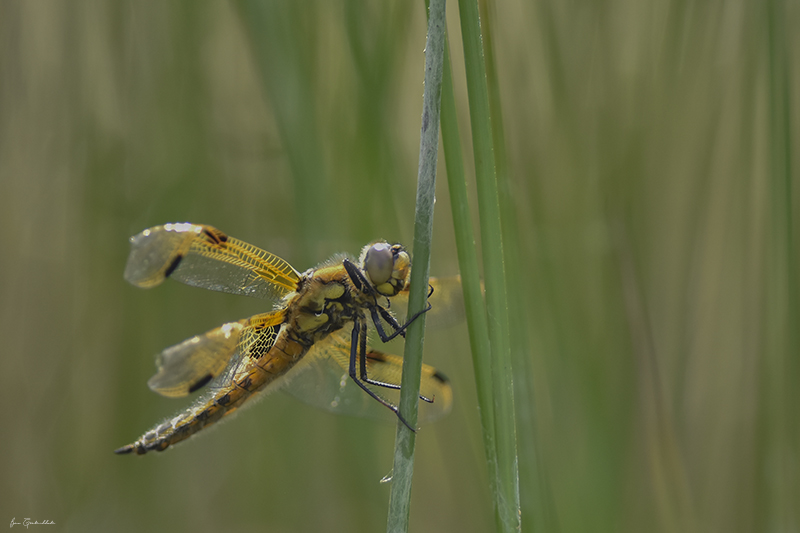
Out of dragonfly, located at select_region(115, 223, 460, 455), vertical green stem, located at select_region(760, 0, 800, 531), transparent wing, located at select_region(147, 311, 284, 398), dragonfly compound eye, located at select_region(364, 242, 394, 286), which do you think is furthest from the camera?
transparent wing, located at select_region(147, 311, 284, 398)

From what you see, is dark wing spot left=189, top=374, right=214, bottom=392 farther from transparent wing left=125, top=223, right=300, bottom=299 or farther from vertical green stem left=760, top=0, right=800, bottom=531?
vertical green stem left=760, top=0, right=800, bottom=531

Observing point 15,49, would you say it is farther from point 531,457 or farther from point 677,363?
point 677,363

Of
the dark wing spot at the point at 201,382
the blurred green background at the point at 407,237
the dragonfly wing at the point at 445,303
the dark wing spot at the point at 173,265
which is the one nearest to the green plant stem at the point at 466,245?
the blurred green background at the point at 407,237

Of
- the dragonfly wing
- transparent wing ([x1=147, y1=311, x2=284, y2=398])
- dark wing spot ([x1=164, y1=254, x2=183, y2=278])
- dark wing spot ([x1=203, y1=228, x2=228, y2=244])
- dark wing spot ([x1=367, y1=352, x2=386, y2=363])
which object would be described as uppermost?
dark wing spot ([x1=203, y1=228, x2=228, y2=244])

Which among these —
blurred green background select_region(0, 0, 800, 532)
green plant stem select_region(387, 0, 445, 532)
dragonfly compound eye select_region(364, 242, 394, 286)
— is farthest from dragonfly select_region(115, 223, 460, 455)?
green plant stem select_region(387, 0, 445, 532)

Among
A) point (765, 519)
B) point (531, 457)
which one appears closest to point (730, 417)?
point (765, 519)

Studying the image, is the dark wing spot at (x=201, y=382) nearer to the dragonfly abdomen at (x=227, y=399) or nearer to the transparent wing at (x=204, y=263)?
the dragonfly abdomen at (x=227, y=399)
